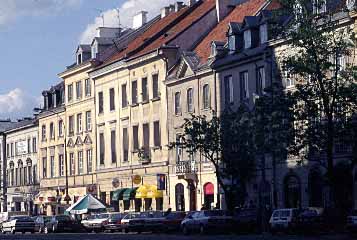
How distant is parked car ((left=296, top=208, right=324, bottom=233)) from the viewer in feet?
168

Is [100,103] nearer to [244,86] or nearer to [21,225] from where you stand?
[21,225]

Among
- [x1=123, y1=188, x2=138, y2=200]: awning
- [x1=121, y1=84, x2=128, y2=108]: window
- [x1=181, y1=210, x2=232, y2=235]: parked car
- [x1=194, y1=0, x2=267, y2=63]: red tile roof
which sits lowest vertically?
[x1=181, y1=210, x2=232, y2=235]: parked car

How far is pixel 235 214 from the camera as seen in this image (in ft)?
Answer: 186

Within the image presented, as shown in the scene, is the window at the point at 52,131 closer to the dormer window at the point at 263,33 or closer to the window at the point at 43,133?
the window at the point at 43,133

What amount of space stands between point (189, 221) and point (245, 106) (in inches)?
340

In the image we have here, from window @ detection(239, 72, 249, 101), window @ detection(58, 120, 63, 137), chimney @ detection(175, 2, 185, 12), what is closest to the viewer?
window @ detection(239, 72, 249, 101)

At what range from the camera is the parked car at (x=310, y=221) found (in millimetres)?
51188

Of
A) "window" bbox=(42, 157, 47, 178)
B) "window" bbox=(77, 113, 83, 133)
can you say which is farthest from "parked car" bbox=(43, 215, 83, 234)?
"window" bbox=(42, 157, 47, 178)

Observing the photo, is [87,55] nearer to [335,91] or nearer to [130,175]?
[130,175]

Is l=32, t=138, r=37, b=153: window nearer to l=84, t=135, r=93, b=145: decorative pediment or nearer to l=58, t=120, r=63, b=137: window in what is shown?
l=58, t=120, r=63, b=137: window

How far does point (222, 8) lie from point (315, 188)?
23.4 metres

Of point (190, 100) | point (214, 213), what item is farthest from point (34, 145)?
point (214, 213)

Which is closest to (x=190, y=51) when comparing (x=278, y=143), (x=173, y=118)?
(x=173, y=118)

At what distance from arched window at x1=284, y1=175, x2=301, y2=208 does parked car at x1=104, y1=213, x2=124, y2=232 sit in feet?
40.2
